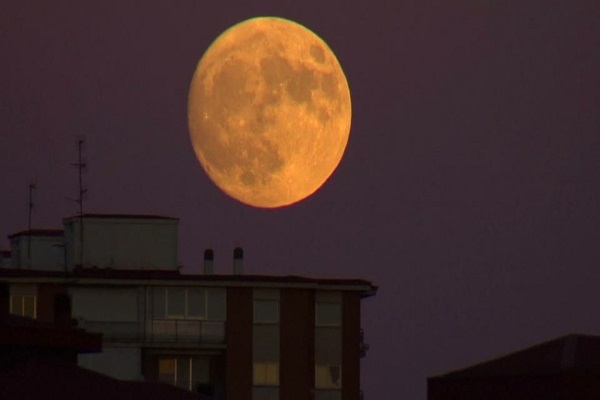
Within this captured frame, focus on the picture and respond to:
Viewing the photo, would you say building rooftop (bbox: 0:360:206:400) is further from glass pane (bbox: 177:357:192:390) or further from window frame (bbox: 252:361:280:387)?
window frame (bbox: 252:361:280:387)

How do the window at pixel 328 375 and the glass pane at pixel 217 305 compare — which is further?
the window at pixel 328 375

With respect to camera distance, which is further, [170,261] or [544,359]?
[170,261]

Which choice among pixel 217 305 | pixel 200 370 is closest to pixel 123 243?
pixel 217 305

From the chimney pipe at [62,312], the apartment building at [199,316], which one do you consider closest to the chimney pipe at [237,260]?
the apartment building at [199,316]

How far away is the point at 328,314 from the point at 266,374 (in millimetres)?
3988

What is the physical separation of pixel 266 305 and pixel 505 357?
1652cm

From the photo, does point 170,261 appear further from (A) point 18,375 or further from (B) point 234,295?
(A) point 18,375

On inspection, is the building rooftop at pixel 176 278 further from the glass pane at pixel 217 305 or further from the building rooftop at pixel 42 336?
the building rooftop at pixel 42 336

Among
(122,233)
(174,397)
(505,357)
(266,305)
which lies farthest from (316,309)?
(174,397)

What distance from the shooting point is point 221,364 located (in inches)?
4178

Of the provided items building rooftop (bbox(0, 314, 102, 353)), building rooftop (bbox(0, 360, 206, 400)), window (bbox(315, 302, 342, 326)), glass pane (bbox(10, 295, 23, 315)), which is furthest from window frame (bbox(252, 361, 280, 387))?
building rooftop (bbox(0, 360, 206, 400))

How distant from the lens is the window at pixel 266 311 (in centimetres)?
10650

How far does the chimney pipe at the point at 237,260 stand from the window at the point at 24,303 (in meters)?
9.45

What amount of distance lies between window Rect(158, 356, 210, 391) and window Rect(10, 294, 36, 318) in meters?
6.10
